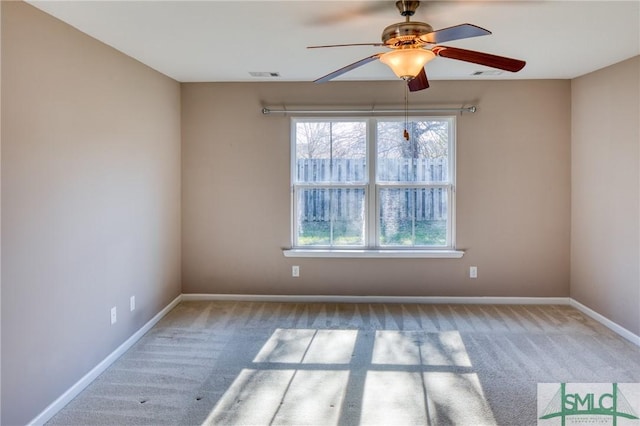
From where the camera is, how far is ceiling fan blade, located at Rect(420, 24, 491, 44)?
170 centimetres

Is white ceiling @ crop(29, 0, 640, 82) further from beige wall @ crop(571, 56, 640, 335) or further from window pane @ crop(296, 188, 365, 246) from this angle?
window pane @ crop(296, 188, 365, 246)

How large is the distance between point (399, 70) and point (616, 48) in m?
2.08

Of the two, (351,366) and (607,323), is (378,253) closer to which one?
(351,366)

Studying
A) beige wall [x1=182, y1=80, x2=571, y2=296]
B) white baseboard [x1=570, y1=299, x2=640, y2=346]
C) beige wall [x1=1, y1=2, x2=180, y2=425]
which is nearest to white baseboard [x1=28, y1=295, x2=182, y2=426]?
beige wall [x1=1, y1=2, x2=180, y2=425]

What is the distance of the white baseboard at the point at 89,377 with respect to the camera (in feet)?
7.25

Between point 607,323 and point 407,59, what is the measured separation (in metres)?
3.20

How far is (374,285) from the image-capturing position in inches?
165

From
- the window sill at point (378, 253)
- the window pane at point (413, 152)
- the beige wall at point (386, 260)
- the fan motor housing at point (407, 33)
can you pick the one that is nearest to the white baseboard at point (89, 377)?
the beige wall at point (386, 260)

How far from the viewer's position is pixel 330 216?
14.0 feet

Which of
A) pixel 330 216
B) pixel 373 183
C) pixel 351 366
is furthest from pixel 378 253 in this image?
pixel 351 366

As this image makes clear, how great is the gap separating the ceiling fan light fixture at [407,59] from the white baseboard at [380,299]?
265 centimetres

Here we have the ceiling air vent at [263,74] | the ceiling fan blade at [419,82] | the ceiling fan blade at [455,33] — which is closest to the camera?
the ceiling fan blade at [455,33]

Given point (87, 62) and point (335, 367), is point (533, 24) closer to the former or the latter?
point (335, 367)

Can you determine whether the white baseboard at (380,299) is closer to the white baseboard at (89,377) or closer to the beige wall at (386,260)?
the beige wall at (386,260)
